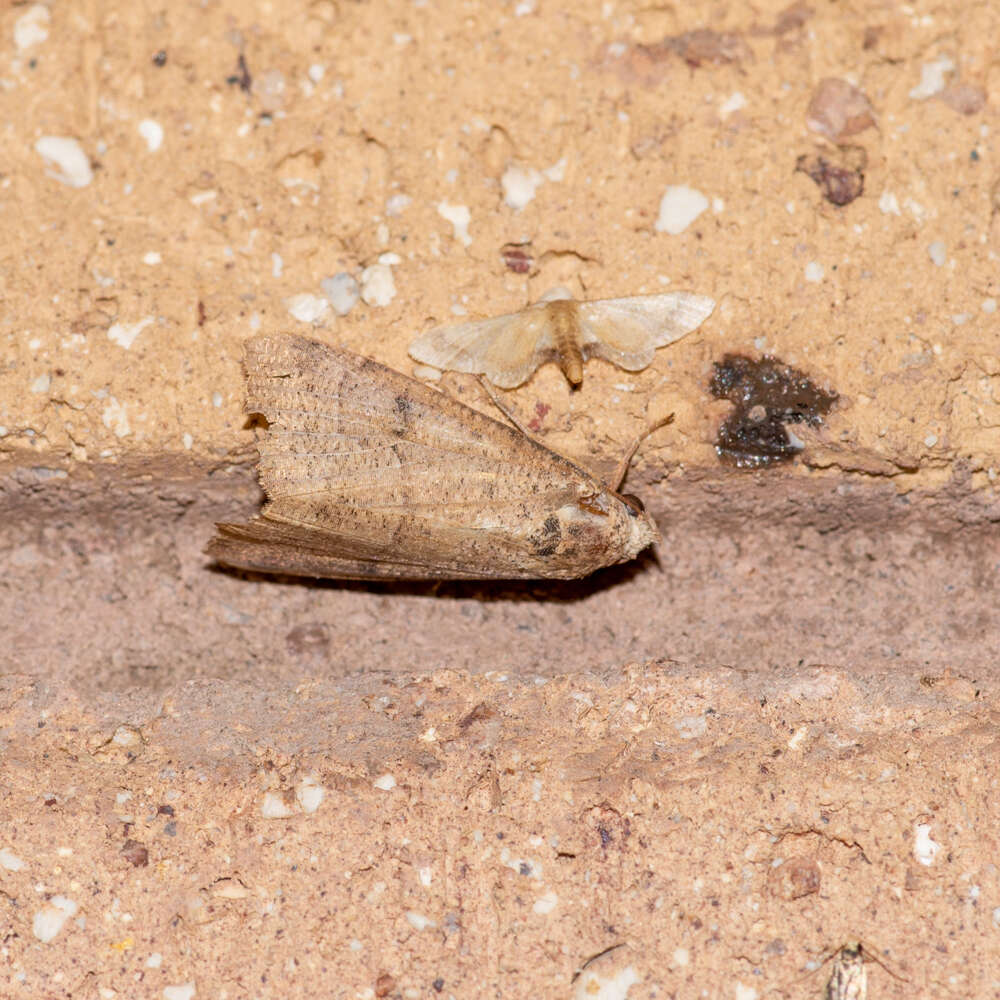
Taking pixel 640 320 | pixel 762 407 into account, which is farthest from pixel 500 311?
pixel 762 407

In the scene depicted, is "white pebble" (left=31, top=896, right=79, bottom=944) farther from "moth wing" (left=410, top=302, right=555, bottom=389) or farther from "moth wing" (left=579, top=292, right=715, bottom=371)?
"moth wing" (left=579, top=292, right=715, bottom=371)

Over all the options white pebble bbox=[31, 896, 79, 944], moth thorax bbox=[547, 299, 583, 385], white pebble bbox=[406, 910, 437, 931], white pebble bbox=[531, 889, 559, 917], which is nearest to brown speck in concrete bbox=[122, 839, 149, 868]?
white pebble bbox=[31, 896, 79, 944]

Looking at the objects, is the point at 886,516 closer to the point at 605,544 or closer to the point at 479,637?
the point at 605,544

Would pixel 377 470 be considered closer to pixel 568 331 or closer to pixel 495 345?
pixel 495 345

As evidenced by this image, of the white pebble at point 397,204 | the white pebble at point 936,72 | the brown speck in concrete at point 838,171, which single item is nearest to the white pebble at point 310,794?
the white pebble at point 397,204

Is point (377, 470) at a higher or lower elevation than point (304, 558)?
higher

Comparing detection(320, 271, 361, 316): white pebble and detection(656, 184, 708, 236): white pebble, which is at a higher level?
detection(656, 184, 708, 236): white pebble

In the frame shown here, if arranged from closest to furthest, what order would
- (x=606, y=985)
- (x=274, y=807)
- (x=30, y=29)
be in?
(x=606, y=985) → (x=274, y=807) → (x=30, y=29)
